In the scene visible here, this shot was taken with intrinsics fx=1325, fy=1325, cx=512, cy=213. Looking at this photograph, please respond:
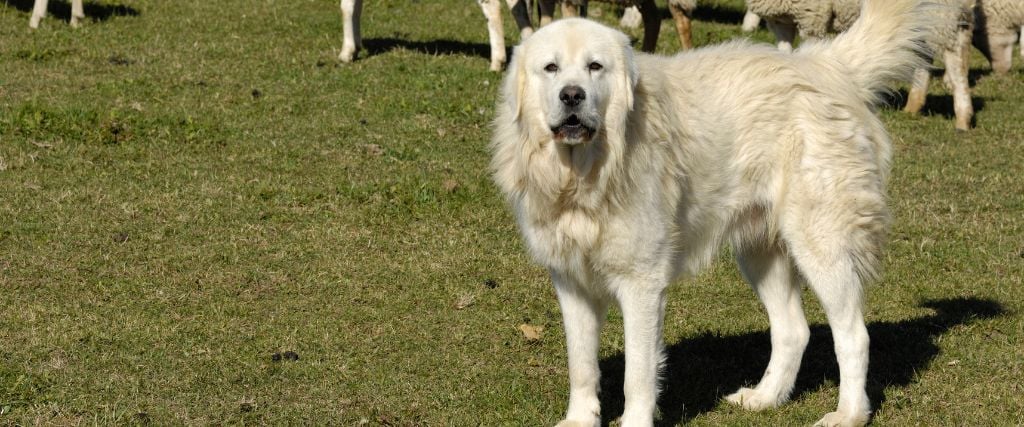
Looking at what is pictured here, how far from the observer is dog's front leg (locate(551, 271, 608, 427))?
537 centimetres

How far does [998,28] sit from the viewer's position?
1361 centimetres

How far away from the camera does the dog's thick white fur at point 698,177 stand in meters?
4.98

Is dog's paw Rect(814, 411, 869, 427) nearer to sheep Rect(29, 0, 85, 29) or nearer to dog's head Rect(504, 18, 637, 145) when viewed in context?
dog's head Rect(504, 18, 637, 145)

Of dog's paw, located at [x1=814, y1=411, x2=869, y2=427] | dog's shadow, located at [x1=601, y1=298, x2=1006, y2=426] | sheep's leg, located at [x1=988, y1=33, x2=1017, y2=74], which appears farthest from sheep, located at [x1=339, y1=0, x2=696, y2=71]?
dog's paw, located at [x1=814, y1=411, x2=869, y2=427]

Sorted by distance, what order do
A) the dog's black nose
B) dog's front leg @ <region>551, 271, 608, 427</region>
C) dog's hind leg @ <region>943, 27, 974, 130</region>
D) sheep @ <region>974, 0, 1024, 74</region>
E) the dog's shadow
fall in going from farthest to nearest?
sheep @ <region>974, 0, 1024, 74</region>
dog's hind leg @ <region>943, 27, 974, 130</region>
the dog's shadow
dog's front leg @ <region>551, 271, 608, 427</region>
the dog's black nose

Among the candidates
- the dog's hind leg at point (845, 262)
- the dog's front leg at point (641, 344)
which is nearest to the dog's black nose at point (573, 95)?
the dog's front leg at point (641, 344)

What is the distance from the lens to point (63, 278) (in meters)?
7.42

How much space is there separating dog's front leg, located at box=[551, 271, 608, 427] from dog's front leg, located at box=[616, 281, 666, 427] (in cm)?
22

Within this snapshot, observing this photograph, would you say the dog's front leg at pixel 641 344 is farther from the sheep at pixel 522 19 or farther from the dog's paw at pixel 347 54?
the dog's paw at pixel 347 54

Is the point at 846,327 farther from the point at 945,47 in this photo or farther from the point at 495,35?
the point at 495,35

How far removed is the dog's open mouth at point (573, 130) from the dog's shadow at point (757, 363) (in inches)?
58.2

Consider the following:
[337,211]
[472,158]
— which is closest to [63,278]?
[337,211]

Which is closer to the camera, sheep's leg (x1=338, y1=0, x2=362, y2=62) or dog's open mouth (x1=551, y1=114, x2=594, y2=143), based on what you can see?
dog's open mouth (x1=551, y1=114, x2=594, y2=143)

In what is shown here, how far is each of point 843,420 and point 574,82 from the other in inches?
76.1
